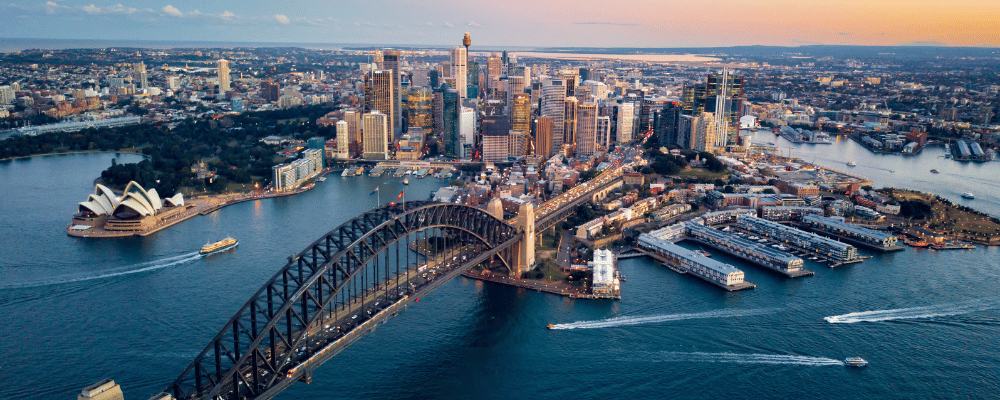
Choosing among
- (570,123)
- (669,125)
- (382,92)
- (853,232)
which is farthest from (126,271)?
(669,125)

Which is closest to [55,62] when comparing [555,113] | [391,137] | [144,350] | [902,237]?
[391,137]

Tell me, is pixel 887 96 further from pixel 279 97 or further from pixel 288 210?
pixel 288 210

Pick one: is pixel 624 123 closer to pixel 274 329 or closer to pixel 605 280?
pixel 605 280

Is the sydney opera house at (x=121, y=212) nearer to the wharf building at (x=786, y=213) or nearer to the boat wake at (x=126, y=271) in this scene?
the boat wake at (x=126, y=271)

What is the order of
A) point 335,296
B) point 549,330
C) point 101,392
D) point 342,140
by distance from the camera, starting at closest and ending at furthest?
point 101,392 → point 335,296 → point 549,330 → point 342,140

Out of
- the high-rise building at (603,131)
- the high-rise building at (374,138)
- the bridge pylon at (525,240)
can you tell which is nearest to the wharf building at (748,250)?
the bridge pylon at (525,240)

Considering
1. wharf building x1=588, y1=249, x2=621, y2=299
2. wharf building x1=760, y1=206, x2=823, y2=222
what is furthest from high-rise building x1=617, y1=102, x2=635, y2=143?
wharf building x1=588, y1=249, x2=621, y2=299

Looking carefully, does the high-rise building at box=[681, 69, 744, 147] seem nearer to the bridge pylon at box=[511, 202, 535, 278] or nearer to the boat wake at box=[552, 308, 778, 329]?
the bridge pylon at box=[511, 202, 535, 278]
